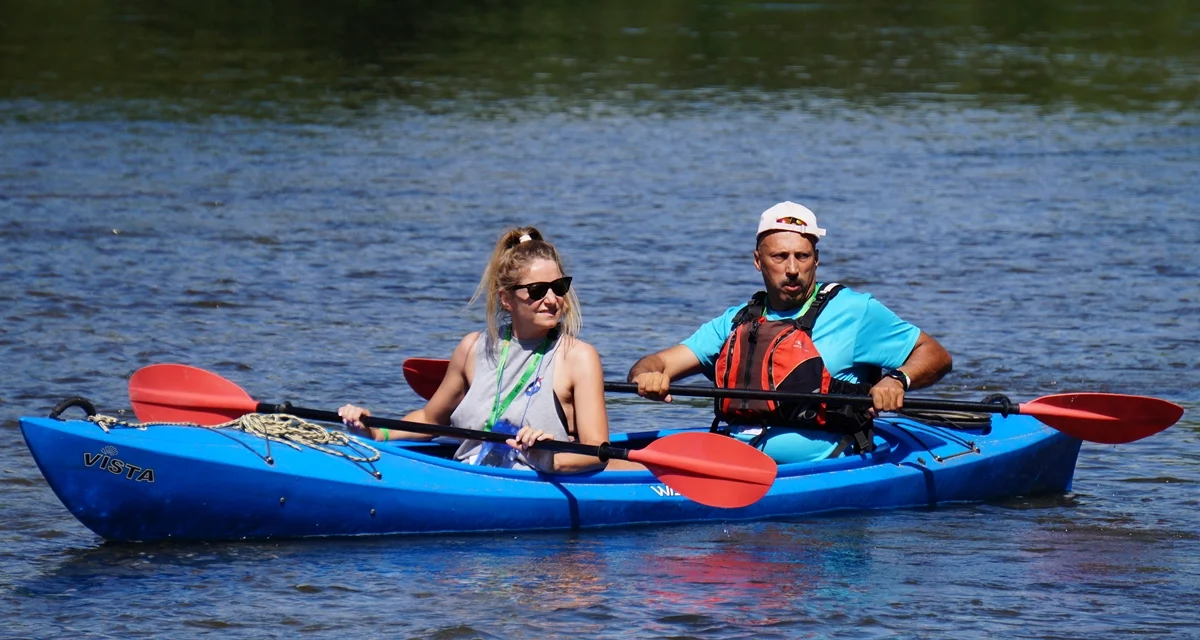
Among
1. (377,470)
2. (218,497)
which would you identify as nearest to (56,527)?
(218,497)

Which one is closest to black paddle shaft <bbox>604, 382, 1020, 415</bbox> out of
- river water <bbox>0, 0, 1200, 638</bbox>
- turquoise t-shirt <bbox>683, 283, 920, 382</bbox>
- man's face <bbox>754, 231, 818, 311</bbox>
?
turquoise t-shirt <bbox>683, 283, 920, 382</bbox>

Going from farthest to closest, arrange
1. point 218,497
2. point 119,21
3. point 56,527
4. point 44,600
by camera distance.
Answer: point 119,21 → point 56,527 → point 218,497 → point 44,600

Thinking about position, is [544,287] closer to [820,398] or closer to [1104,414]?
[820,398]

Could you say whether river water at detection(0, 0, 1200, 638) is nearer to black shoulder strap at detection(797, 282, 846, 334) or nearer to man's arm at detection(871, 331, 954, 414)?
man's arm at detection(871, 331, 954, 414)

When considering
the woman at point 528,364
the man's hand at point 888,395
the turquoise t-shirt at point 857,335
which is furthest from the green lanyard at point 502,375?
the man's hand at point 888,395

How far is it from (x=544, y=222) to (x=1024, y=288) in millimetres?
3962

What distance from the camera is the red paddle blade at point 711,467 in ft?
20.2

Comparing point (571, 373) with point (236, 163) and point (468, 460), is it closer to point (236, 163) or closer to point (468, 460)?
point (468, 460)

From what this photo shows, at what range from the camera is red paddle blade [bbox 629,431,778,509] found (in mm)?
6160

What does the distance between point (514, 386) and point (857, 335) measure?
132cm

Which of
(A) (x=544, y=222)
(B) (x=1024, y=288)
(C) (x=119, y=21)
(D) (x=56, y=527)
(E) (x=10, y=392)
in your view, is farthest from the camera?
(C) (x=119, y=21)

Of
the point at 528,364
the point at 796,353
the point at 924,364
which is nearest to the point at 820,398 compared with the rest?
the point at 796,353

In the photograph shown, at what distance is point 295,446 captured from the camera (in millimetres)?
6105

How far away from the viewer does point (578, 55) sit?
2459 cm
